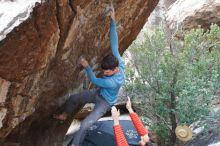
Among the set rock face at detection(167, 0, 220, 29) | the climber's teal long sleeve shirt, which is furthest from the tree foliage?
rock face at detection(167, 0, 220, 29)

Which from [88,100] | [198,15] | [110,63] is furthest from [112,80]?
[198,15]

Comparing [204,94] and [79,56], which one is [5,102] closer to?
[79,56]

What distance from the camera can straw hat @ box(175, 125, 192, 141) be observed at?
26.4ft

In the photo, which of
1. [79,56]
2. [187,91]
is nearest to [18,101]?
[79,56]

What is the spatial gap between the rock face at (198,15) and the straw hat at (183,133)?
17.9ft

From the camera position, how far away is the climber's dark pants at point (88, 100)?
6367mm

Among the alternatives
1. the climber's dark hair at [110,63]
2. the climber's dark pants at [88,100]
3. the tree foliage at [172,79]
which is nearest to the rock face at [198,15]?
the tree foliage at [172,79]

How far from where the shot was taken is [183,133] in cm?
807

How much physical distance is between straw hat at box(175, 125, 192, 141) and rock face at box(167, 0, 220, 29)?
5.45m

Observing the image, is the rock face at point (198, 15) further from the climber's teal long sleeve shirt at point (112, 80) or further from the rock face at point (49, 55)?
the climber's teal long sleeve shirt at point (112, 80)

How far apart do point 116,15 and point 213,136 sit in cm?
324

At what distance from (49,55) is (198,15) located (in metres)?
8.70

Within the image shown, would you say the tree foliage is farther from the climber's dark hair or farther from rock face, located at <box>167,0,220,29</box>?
rock face, located at <box>167,0,220,29</box>

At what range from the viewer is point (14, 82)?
488cm
